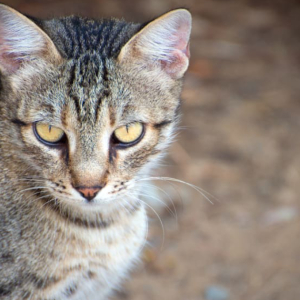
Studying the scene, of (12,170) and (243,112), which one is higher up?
(12,170)

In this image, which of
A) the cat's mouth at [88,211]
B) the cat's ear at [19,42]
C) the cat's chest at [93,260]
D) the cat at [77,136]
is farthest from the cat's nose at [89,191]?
the cat's ear at [19,42]

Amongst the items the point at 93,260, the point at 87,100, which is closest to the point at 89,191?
the point at 87,100

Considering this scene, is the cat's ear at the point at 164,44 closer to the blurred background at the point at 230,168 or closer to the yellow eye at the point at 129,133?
the yellow eye at the point at 129,133

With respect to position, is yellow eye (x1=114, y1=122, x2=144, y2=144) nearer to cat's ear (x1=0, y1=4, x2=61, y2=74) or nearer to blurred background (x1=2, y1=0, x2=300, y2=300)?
→ cat's ear (x1=0, y1=4, x2=61, y2=74)

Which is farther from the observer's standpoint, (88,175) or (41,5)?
(41,5)

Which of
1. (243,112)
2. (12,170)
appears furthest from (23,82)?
(243,112)

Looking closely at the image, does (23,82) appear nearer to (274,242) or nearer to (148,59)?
(148,59)

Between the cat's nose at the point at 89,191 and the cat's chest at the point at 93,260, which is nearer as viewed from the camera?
the cat's nose at the point at 89,191
